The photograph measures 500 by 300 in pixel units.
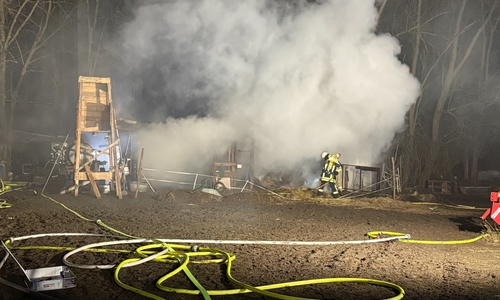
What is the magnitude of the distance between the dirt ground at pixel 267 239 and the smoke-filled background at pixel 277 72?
310 centimetres

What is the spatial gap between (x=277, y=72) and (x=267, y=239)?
26.2 ft

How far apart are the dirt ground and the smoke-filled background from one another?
10.2 ft

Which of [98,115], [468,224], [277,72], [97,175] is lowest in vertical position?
[468,224]

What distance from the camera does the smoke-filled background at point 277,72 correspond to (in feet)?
48.9

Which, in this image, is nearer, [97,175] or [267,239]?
[267,239]

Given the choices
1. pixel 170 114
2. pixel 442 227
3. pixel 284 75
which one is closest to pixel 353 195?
pixel 284 75

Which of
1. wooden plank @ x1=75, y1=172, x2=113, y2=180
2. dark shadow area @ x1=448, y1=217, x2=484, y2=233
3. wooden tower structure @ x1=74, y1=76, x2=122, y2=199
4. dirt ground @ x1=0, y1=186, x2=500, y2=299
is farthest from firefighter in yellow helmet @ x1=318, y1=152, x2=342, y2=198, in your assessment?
wooden plank @ x1=75, y1=172, x2=113, y2=180

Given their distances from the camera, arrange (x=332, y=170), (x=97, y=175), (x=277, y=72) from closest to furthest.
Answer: (x=97, y=175) < (x=277, y=72) < (x=332, y=170)

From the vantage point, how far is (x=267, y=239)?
8.83m

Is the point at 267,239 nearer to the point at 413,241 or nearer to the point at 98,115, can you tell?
the point at 413,241

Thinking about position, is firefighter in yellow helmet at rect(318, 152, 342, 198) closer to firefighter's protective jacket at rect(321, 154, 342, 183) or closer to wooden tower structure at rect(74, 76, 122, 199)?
firefighter's protective jacket at rect(321, 154, 342, 183)

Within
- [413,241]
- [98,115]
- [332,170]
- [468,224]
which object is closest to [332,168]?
[332,170]

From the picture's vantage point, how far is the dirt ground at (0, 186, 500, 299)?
589 centimetres

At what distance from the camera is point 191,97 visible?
17469mm
